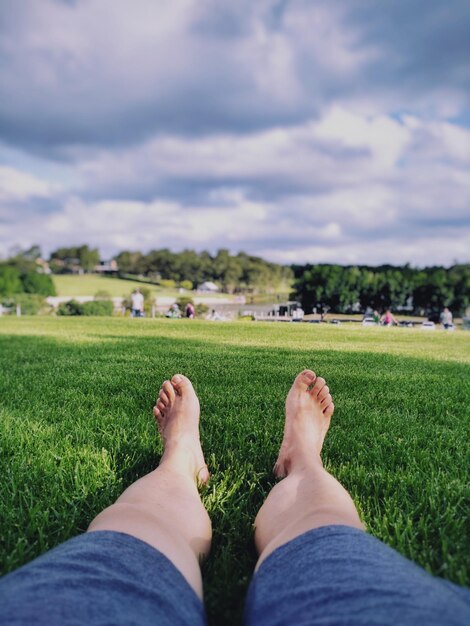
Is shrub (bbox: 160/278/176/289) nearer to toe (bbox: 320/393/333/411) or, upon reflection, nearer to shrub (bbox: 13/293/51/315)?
shrub (bbox: 13/293/51/315)

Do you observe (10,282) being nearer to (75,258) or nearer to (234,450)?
(75,258)

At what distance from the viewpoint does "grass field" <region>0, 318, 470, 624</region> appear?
3.50ft

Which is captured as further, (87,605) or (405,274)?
(405,274)

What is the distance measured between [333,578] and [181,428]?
1.09m

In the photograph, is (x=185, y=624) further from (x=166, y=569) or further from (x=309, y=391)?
(x=309, y=391)

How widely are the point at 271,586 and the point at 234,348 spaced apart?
129 inches

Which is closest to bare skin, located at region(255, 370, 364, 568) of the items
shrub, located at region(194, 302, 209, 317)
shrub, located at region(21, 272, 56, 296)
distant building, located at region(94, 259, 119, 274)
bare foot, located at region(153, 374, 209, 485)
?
bare foot, located at region(153, 374, 209, 485)

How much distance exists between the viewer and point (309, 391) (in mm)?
1957

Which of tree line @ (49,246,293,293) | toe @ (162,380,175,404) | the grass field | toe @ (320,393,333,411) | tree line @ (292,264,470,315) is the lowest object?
the grass field

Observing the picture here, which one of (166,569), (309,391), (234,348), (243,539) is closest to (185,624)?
(166,569)

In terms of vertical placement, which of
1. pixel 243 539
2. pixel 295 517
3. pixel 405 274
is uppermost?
pixel 405 274

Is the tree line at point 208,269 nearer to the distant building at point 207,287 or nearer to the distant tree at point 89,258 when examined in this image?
the distant building at point 207,287

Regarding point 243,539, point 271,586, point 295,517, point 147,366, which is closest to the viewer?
point 271,586

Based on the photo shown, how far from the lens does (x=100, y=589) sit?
0.60 metres
